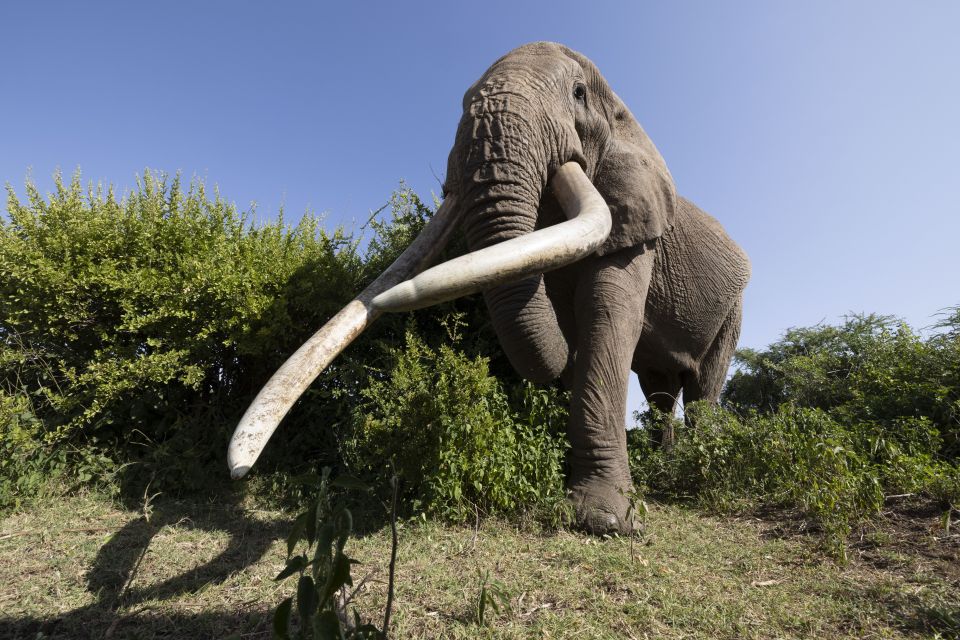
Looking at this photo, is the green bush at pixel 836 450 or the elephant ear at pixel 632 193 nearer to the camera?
the green bush at pixel 836 450

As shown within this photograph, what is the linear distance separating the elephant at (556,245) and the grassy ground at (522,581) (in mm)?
556

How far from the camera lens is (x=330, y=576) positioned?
1.14 m

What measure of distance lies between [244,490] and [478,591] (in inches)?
118

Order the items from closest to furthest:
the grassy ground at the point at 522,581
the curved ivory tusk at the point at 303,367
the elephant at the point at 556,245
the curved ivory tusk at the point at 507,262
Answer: the curved ivory tusk at the point at 303,367 < the grassy ground at the point at 522,581 < the curved ivory tusk at the point at 507,262 < the elephant at the point at 556,245

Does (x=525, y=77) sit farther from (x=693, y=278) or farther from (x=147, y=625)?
(x=147, y=625)

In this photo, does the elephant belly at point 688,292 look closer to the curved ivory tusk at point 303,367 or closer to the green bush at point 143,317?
the curved ivory tusk at point 303,367

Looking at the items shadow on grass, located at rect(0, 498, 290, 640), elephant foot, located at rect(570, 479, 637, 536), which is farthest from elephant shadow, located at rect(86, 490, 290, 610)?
elephant foot, located at rect(570, 479, 637, 536)

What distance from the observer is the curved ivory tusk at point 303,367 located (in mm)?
1851

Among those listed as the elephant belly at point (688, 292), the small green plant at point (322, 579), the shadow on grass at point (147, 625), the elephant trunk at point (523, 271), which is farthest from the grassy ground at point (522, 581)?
the elephant belly at point (688, 292)

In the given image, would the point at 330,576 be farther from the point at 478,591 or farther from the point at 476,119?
the point at 476,119

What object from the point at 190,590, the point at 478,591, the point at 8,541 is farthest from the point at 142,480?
the point at 478,591

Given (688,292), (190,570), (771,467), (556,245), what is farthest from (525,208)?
(190,570)

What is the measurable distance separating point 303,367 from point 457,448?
1.68 meters

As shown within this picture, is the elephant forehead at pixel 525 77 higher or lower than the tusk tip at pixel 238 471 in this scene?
higher
